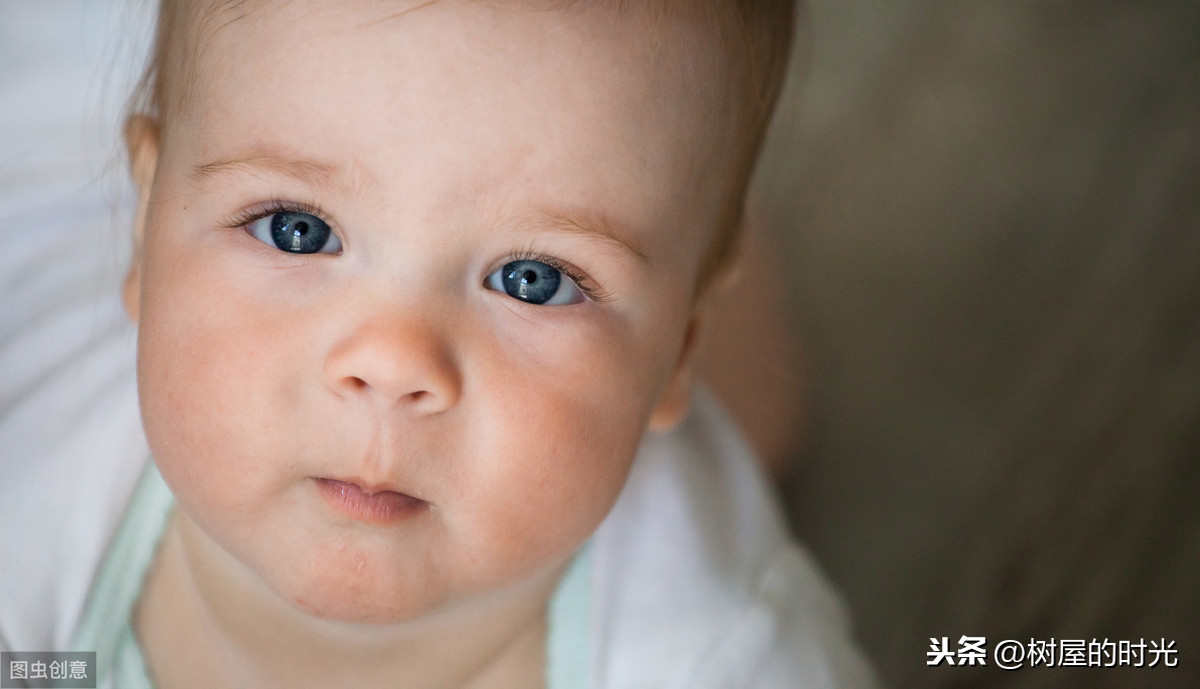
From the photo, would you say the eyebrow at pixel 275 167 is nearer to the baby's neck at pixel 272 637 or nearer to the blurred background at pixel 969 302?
the baby's neck at pixel 272 637

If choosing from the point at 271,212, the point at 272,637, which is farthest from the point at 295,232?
the point at 272,637

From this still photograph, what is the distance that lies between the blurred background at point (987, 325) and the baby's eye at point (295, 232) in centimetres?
55

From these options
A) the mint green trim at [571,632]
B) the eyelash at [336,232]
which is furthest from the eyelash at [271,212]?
the mint green trim at [571,632]

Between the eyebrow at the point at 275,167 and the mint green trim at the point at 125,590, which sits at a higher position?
the eyebrow at the point at 275,167

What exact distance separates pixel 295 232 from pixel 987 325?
0.79 metres

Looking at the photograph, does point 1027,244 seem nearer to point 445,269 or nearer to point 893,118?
point 893,118

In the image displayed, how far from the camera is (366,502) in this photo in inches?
22.2

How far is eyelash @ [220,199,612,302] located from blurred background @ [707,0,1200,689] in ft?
1.56

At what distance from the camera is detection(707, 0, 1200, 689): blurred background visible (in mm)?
1044

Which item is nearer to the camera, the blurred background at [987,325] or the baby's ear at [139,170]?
the baby's ear at [139,170]

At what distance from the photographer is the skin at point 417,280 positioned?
52 centimetres

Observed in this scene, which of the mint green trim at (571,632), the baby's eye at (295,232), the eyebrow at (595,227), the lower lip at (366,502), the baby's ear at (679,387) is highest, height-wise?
the baby's eye at (295,232)

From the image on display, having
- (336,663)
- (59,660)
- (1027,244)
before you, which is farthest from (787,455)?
(59,660)

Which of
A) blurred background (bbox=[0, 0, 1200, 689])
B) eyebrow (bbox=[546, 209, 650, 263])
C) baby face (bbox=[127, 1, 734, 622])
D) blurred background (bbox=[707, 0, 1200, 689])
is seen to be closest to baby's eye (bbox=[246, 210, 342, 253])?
baby face (bbox=[127, 1, 734, 622])
